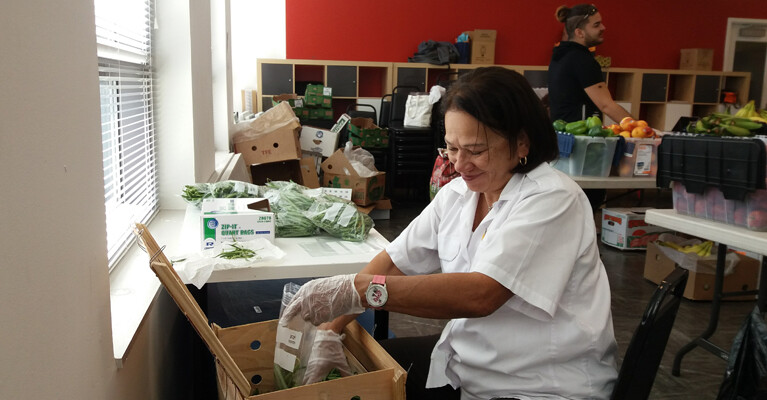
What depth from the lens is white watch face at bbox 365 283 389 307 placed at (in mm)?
1378

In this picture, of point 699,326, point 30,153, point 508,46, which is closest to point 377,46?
point 508,46

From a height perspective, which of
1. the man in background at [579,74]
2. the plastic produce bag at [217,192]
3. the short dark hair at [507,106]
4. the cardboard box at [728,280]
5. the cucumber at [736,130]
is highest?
the man in background at [579,74]

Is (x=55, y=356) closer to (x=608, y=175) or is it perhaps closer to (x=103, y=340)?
(x=103, y=340)

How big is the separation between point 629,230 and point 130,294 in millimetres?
4597

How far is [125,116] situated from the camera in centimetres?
225

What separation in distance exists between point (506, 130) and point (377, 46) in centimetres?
697

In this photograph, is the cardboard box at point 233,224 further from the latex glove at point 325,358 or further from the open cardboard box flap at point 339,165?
the open cardboard box flap at point 339,165

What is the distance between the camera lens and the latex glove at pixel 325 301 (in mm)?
1397

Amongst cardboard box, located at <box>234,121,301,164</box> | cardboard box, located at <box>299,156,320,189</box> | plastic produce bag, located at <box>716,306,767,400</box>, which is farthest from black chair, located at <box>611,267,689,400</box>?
cardboard box, located at <box>299,156,320,189</box>

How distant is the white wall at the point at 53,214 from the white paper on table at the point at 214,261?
0.24 m

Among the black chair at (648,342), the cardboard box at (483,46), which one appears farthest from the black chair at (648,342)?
the cardboard box at (483,46)

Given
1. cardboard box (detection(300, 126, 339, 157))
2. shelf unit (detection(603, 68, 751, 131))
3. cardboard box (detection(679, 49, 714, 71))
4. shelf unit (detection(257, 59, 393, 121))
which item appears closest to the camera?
cardboard box (detection(300, 126, 339, 157))

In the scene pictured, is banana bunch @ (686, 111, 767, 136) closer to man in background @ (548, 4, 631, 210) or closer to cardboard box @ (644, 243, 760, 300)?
man in background @ (548, 4, 631, 210)

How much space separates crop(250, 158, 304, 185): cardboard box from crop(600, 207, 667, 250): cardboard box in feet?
9.16
